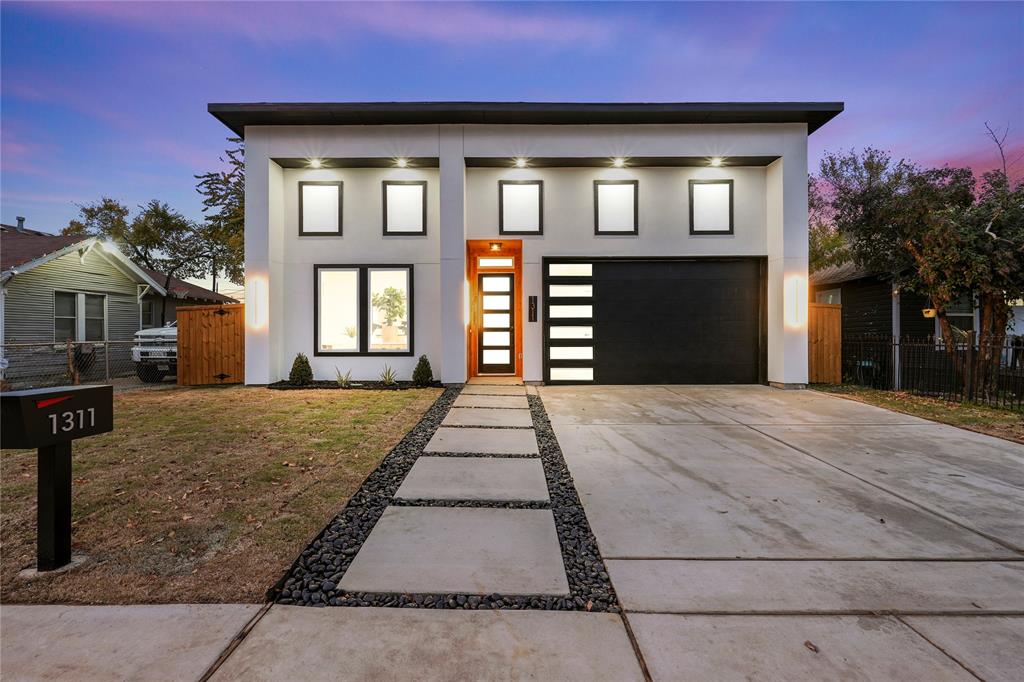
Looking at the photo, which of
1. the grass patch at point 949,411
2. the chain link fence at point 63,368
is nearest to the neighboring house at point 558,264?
the grass patch at point 949,411

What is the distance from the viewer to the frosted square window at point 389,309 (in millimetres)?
9516

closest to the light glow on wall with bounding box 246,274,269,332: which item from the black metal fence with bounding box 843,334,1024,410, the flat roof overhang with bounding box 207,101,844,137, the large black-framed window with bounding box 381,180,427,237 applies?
the large black-framed window with bounding box 381,180,427,237

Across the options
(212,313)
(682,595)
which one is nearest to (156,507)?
(682,595)

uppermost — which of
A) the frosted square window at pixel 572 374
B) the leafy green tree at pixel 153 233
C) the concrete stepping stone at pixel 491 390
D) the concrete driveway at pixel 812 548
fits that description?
the leafy green tree at pixel 153 233

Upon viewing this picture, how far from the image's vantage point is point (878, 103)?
1638cm

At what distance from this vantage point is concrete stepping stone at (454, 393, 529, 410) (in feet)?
22.9

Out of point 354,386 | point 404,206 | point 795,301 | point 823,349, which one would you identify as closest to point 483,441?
point 354,386

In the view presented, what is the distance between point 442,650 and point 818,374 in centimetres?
1068

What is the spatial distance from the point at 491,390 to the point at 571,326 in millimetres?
2307

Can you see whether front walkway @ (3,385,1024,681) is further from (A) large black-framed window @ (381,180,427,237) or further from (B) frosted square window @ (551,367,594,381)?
(A) large black-framed window @ (381,180,427,237)

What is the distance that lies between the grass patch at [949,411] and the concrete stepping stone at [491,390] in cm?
590

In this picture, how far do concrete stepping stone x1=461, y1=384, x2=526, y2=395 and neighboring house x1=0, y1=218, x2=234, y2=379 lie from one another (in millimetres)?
10302

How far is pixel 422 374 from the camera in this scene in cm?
895

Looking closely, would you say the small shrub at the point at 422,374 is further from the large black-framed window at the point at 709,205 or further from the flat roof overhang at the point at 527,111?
the large black-framed window at the point at 709,205
